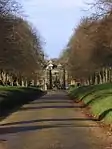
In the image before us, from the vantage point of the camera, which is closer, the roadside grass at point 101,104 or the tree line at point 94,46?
the roadside grass at point 101,104

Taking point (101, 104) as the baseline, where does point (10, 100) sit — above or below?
below

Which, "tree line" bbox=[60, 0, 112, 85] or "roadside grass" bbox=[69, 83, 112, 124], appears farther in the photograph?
"tree line" bbox=[60, 0, 112, 85]

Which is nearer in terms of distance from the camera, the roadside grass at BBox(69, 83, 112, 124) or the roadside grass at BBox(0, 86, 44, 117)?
the roadside grass at BBox(69, 83, 112, 124)

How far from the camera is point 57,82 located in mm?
156875

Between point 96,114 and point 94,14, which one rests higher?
point 94,14

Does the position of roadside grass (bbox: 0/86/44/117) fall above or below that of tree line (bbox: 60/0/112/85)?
below

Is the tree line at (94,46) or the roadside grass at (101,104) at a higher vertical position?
the tree line at (94,46)

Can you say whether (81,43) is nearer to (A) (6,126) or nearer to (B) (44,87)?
(A) (6,126)

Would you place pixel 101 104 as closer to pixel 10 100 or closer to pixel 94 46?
pixel 10 100

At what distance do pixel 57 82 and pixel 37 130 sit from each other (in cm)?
13579

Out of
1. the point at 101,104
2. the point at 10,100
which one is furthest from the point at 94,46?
the point at 101,104

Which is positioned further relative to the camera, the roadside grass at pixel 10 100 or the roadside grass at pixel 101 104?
the roadside grass at pixel 10 100

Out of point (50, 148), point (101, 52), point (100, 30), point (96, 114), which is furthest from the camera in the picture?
point (101, 52)

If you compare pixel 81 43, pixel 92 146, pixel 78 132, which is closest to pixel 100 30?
pixel 78 132
